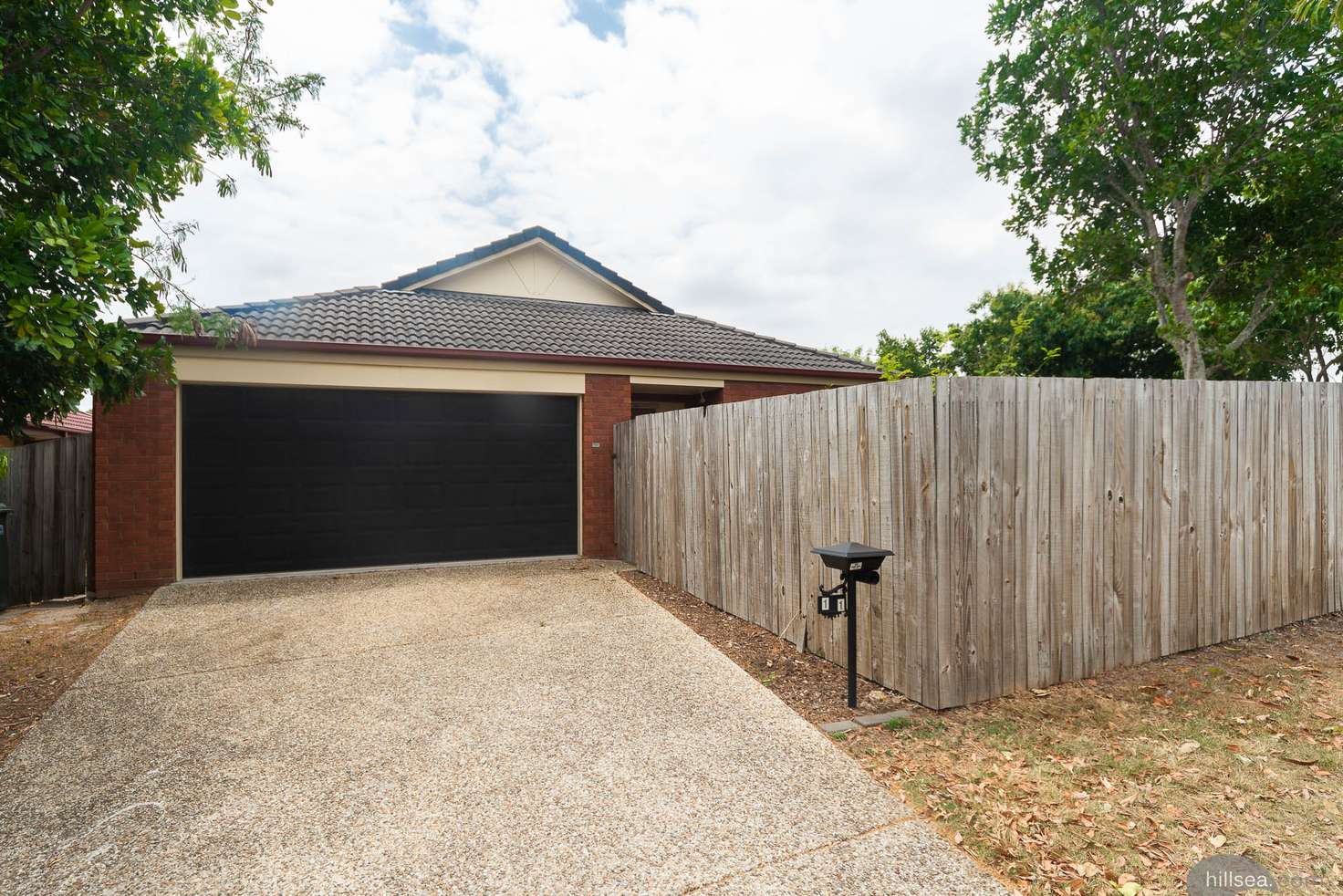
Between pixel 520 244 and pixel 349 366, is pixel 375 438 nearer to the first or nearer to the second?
pixel 349 366

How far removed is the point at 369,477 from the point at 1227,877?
927 cm

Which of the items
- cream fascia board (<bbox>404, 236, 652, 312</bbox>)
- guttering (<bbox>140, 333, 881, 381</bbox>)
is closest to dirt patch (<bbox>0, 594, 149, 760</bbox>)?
guttering (<bbox>140, 333, 881, 381</bbox>)

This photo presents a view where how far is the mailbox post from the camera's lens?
12.8 ft

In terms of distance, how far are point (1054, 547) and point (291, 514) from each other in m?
8.93

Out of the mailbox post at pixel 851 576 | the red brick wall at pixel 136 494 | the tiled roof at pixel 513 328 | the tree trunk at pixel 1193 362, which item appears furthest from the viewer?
the tree trunk at pixel 1193 362

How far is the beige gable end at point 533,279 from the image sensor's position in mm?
12914

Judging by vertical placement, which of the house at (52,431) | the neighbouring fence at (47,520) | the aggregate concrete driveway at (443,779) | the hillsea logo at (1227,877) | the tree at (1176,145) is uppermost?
the tree at (1176,145)

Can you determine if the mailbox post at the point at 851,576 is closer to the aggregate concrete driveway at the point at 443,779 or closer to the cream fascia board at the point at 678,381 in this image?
the aggregate concrete driveway at the point at 443,779

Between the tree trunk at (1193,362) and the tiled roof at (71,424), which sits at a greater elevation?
the tree trunk at (1193,362)

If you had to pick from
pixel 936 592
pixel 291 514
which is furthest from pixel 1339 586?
pixel 291 514

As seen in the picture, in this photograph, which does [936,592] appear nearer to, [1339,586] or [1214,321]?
[1339,586]

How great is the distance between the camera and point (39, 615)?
7.10 meters

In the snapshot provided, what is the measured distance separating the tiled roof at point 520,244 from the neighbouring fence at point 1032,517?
826cm

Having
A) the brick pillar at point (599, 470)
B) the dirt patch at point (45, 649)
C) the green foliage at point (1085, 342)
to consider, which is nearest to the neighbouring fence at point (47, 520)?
the dirt patch at point (45, 649)
